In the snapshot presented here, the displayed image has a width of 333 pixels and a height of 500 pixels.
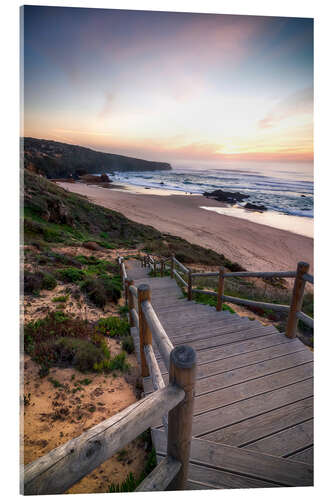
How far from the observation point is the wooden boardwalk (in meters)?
1.55

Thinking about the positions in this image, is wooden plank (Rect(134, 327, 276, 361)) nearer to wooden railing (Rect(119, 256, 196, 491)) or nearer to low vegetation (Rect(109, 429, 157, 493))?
low vegetation (Rect(109, 429, 157, 493))

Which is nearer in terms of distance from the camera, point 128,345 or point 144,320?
point 144,320

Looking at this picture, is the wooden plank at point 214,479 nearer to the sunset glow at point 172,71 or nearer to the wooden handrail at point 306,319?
the wooden handrail at point 306,319

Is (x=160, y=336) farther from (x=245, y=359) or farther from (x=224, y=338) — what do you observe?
(x=224, y=338)

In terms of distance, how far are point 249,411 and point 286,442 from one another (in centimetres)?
29

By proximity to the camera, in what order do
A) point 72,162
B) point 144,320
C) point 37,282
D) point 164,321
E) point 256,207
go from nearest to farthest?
point 144,320, point 164,321, point 37,282, point 256,207, point 72,162

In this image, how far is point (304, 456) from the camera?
166cm

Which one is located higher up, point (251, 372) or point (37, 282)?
point (37, 282)

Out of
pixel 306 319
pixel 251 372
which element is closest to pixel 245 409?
pixel 251 372

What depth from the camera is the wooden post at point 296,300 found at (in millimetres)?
2611

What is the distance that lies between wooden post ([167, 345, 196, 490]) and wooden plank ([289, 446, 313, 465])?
866 millimetres

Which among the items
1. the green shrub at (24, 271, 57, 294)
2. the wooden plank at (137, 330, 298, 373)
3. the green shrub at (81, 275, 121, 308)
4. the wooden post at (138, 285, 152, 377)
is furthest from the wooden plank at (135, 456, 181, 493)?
the green shrub at (24, 271, 57, 294)

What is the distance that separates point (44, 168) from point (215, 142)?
41211 mm

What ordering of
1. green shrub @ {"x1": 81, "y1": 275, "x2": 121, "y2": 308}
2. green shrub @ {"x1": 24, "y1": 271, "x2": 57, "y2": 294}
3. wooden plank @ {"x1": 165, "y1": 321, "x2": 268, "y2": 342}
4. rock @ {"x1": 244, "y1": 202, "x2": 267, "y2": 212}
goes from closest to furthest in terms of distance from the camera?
1. wooden plank @ {"x1": 165, "y1": 321, "x2": 268, "y2": 342}
2. green shrub @ {"x1": 24, "y1": 271, "x2": 57, "y2": 294}
3. green shrub @ {"x1": 81, "y1": 275, "x2": 121, "y2": 308}
4. rock @ {"x1": 244, "y1": 202, "x2": 267, "y2": 212}
